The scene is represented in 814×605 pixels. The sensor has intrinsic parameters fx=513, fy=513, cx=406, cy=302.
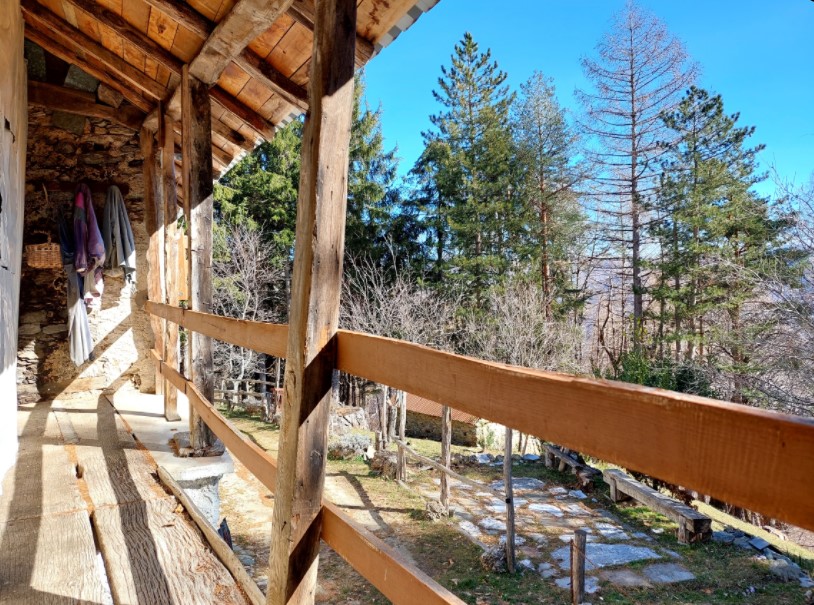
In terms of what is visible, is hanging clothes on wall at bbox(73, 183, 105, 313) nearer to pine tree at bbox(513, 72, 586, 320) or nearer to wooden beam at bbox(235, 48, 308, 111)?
wooden beam at bbox(235, 48, 308, 111)

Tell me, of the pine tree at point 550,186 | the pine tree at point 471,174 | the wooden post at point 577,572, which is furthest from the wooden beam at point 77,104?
the pine tree at point 550,186

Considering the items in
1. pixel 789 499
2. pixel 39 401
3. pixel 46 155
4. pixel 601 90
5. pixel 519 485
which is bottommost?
pixel 519 485

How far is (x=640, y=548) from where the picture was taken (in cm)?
820

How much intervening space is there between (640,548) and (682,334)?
28.6ft

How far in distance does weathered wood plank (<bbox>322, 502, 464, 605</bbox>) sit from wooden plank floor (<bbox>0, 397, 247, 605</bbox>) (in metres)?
0.64

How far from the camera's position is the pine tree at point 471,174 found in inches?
710

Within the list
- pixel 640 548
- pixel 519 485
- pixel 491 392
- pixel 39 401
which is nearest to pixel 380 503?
pixel 519 485

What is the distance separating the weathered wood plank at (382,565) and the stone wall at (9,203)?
227 cm

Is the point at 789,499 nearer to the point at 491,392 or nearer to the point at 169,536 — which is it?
the point at 491,392

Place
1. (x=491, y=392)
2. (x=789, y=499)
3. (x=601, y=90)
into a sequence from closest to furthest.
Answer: (x=789, y=499)
(x=491, y=392)
(x=601, y=90)

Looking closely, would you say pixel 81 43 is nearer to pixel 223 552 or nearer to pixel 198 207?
pixel 198 207

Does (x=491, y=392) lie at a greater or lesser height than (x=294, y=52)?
lesser

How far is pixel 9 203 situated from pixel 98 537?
2.12 m

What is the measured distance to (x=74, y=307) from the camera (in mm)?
4746
